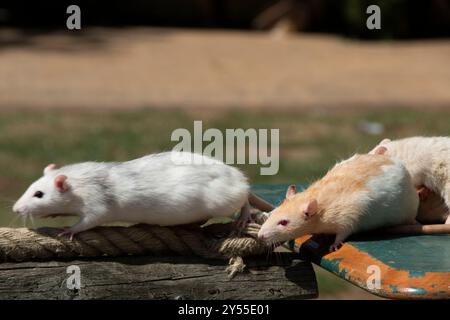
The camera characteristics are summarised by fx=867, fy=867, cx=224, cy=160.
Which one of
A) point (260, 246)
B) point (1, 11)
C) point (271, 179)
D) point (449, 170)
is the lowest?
point (271, 179)

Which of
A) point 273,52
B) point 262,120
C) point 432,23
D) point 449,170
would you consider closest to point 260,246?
point 449,170

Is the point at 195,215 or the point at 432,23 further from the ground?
the point at 432,23

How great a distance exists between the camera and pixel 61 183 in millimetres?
3432

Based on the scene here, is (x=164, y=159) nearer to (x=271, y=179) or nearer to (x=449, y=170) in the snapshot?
(x=449, y=170)

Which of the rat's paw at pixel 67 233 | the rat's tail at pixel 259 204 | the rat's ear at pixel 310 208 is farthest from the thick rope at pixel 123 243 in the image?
the rat's tail at pixel 259 204

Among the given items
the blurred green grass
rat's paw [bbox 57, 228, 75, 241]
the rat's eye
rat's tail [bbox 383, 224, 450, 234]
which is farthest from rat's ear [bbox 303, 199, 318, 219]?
the blurred green grass

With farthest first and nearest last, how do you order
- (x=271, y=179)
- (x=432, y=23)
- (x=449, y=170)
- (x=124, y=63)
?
(x=432, y=23)
(x=124, y=63)
(x=271, y=179)
(x=449, y=170)

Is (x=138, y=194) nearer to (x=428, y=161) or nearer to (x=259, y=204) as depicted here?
(x=259, y=204)

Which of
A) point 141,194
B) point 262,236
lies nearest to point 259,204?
A: point 262,236

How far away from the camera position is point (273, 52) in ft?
58.6

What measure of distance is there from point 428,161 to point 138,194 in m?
1.33

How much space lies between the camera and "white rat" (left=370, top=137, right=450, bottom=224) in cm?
385

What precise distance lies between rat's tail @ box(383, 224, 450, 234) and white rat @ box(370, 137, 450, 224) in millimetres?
72

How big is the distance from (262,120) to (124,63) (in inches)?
198
